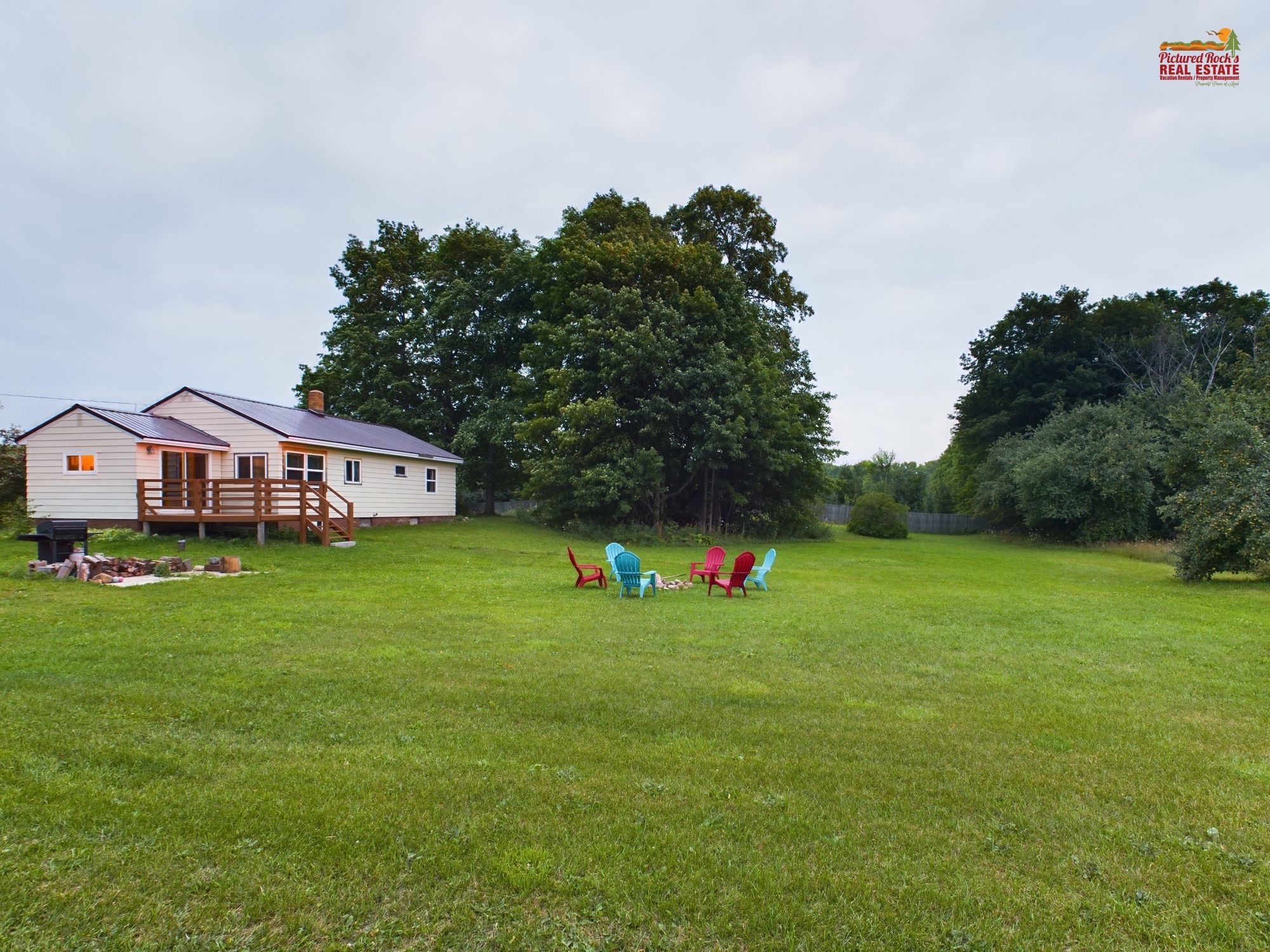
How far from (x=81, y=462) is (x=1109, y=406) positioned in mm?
44585

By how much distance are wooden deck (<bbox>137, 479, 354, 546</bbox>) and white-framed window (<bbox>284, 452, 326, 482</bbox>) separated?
2002 mm

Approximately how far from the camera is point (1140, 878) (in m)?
3.11

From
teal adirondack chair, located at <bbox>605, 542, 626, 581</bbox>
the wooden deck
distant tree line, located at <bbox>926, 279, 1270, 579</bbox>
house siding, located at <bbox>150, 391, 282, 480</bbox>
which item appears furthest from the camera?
distant tree line, located at <bbox>926, 279, 1270, 579</bbox>

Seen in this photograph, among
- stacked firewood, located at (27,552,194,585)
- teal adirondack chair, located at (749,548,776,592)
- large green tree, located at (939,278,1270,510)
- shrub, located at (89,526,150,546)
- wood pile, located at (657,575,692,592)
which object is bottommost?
wood pile, located at (657,575,692,592)

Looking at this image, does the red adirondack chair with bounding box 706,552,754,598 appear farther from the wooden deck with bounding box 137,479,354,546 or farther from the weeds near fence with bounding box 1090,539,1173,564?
the weeds near fence with bounding box 1090,539,1173,564

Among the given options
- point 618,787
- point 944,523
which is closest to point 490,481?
point 618,787

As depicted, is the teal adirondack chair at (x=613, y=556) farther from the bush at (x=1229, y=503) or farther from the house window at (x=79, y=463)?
the house window at (x=79, y=463)

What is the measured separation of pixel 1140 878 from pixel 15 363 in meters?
41.0

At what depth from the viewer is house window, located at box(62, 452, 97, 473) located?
19.1 meters

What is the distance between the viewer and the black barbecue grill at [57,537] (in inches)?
492

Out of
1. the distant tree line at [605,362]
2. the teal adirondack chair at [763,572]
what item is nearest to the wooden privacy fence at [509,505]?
the distant tree line at [605,362]

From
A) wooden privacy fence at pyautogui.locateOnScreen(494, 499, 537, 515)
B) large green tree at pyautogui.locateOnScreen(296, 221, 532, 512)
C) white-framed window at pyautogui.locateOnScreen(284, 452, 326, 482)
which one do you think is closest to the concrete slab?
white-framed window at pyautogui.locateOnScreen(284, 452, 326, 482)

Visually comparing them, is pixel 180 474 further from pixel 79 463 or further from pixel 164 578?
pixel 164 578
